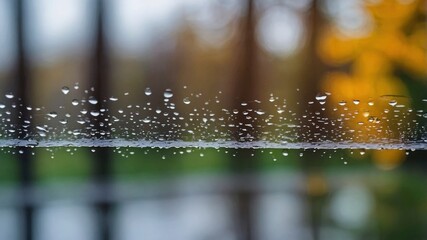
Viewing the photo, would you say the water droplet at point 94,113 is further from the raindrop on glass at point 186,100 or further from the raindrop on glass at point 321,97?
the raindrop on glass at point 321,97

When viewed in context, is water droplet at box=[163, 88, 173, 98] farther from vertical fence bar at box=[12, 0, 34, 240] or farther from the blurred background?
vertical fence bar at box=[12, 0, 34, 240]

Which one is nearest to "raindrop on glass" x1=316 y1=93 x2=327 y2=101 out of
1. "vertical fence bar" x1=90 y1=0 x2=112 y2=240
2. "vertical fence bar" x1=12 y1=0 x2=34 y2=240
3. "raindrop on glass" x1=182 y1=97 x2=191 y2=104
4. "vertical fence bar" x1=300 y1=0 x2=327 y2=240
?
"vertical fence bar" x1=300 y1=0 x2=327 y2=240

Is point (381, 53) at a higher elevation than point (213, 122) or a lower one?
higher

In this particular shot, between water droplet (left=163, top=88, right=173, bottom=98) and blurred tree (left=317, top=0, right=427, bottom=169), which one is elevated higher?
blurred tree (left=317, top=0, right=427, bottom=169)

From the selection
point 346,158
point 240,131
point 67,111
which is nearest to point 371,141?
point 346,158

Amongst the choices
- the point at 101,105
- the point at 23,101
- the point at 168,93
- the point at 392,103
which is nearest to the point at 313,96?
the point at 392,103

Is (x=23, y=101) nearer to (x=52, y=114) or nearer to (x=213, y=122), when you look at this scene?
(x=52, y=114)

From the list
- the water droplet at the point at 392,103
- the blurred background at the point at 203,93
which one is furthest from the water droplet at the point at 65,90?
the water droplet at the point at 392,103

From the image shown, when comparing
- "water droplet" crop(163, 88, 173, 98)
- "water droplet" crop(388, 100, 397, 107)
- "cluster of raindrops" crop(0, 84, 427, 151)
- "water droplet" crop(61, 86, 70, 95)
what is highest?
"water droplet" crop(61, 86, 70, 95)
